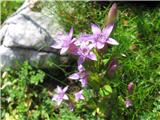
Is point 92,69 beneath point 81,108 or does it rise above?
above

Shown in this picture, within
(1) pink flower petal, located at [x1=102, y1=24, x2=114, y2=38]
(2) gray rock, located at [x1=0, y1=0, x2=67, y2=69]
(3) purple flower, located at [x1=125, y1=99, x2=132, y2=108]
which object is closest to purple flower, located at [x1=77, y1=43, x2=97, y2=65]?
(1) pink flower petal, located at [x1=102, y1=24, x2=114, y2=38]

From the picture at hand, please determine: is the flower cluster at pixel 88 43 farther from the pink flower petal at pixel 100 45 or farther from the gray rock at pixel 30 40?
the gray rock at pixel 30 40

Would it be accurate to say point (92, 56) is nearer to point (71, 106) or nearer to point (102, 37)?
point (102, 37)

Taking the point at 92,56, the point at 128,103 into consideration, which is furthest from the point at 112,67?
the point at 128,103

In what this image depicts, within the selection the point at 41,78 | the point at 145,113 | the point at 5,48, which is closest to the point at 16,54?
the point at 5,48

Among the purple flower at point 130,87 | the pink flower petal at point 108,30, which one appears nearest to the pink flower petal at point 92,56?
the pink flower petal at point 108,30

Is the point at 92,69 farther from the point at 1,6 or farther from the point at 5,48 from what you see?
the point at 1,6
